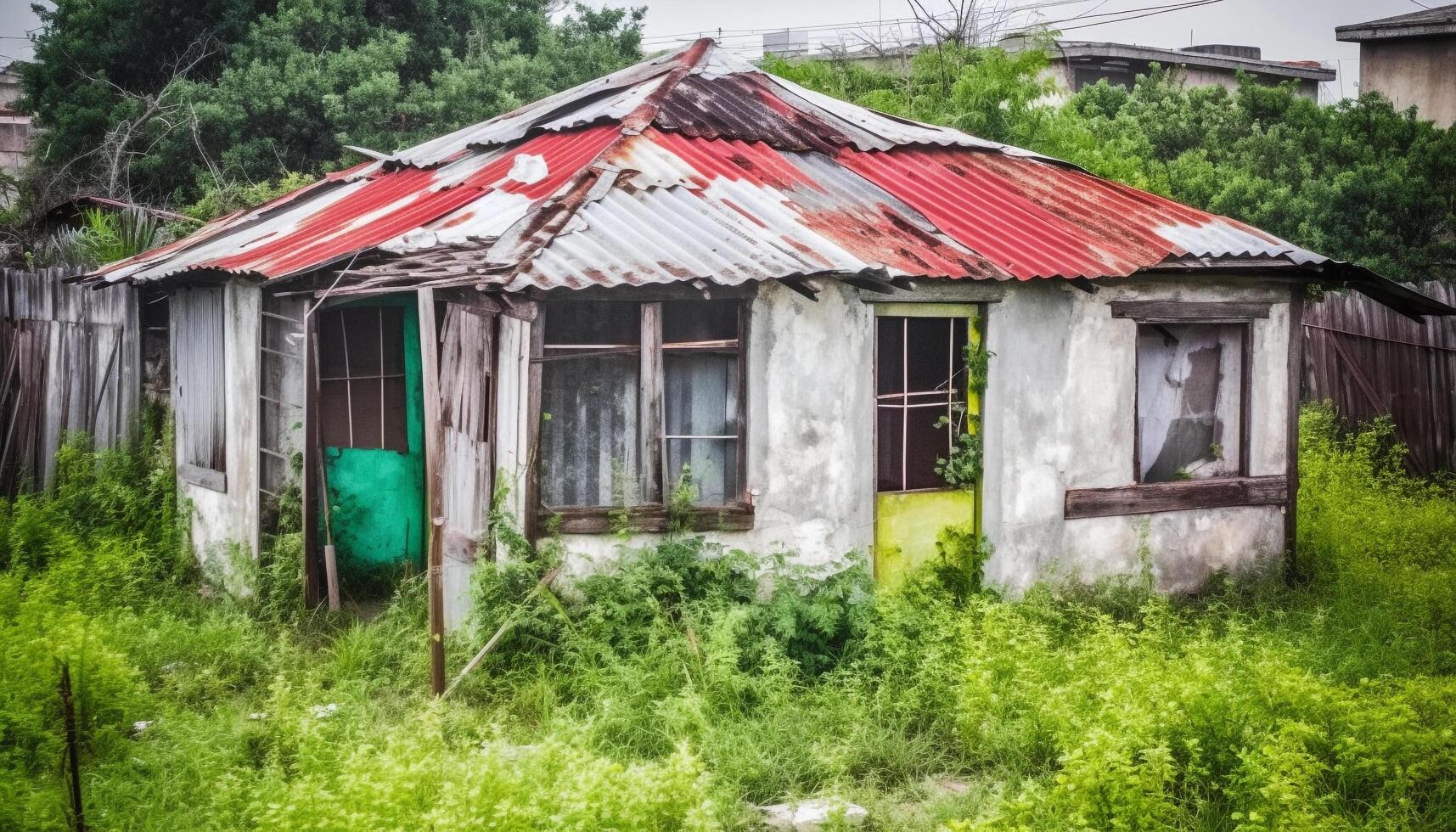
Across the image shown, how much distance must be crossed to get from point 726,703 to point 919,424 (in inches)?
112

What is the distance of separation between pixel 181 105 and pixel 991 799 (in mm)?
16772

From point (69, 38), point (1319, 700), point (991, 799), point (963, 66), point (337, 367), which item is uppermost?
point (69, 38)

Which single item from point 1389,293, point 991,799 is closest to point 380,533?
point 991,799

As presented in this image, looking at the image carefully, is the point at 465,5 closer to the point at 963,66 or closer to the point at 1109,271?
the point at 963,66

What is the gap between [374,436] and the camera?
357 inches

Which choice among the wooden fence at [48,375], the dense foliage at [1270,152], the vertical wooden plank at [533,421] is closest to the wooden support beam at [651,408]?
the vertical wooden plank at [533,421]

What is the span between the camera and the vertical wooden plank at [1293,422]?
955 cm

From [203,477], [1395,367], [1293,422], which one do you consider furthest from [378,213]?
[1395,367]

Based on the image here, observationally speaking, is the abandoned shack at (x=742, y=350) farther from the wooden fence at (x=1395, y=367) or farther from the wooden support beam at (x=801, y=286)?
the wooden fence at (x=1395, y=367)

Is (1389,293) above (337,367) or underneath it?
above

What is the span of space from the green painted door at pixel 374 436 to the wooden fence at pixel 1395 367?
1011 centimetres

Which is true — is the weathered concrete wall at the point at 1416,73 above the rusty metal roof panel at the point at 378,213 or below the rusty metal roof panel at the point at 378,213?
above

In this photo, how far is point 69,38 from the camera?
1909 cm

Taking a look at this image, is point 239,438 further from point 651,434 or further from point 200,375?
point 651,434
